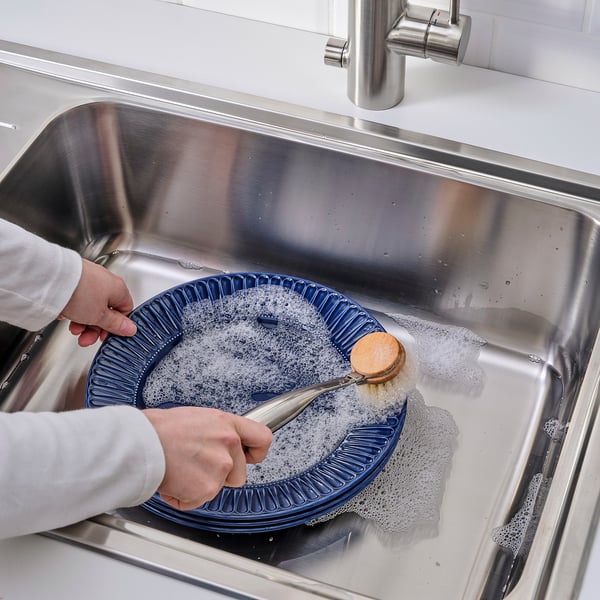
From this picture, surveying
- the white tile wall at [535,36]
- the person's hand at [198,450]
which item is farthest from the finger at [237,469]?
the white tile wall at [535,36]

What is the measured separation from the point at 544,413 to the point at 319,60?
0.47 m

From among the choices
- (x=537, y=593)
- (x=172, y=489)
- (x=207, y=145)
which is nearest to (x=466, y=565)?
(x=537, y=593)

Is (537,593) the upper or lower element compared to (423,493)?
lower

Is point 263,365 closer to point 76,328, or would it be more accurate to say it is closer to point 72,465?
point 76,328

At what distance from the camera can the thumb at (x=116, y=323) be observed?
0.88 meters

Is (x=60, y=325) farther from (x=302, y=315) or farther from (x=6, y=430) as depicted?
(x=6, y=430)

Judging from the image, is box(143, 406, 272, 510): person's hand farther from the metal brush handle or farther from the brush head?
the brush head

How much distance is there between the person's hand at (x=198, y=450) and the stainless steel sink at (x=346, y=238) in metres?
0.14

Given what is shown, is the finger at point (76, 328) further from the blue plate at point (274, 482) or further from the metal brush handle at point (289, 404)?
the metal brush handle at point (289, 404)

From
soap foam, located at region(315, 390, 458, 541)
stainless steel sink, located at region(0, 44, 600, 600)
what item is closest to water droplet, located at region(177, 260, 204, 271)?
stainless steel sink, located at region(0, 44, 600, 600)

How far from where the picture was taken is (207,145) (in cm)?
97

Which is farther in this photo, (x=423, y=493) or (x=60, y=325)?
(x=60, y=325)

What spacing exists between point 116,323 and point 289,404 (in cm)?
21

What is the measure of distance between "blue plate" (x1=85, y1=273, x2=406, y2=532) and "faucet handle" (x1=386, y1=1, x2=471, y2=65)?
0.26 metres
